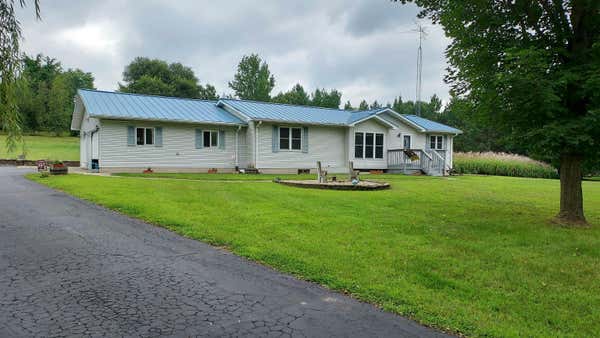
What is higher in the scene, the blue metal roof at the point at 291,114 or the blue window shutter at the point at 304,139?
the blue metal roof at the point at 291,114

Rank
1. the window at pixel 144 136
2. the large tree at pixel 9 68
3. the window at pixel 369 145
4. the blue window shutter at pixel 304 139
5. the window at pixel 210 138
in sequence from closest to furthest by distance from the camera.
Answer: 1. the large tree at pixel 9 68
2. the window at pixel 144 136
3. the window at pixel 210 138
4. the blue window shutter at pixel 304 139
5. the window at pixel 369 145

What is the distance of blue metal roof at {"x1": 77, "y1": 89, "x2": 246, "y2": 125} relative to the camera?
18.0 metres

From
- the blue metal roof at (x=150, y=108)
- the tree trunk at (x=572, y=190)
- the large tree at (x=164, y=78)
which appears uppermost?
the large tree at (x=164, y=78)

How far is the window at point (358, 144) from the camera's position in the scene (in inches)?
934

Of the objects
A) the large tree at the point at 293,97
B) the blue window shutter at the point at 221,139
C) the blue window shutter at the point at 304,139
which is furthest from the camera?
the large tree at the point at 293,97

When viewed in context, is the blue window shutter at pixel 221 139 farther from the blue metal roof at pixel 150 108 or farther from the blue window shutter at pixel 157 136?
the blue window shutter at pixel 157 136

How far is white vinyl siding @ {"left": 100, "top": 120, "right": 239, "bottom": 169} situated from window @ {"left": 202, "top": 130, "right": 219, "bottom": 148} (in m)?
0.22

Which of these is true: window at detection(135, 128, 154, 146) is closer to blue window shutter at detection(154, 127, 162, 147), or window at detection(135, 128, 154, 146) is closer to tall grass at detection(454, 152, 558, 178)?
blue window shutter at detection(154, 127, 162, 147)

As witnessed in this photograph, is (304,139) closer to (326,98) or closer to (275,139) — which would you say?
(275,139)

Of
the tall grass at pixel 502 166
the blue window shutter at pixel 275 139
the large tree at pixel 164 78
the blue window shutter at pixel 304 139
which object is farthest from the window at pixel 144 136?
the large tree at pixel 164 78

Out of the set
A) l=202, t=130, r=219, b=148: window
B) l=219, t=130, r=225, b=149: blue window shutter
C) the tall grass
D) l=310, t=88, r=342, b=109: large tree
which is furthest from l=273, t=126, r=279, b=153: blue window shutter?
l=310, t=88, r=342, b=109: large tree

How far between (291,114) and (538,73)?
1679cm

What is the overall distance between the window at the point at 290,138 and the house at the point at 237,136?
57 mm

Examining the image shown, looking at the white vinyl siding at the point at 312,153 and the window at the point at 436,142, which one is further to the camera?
the window at the point at 436,142
